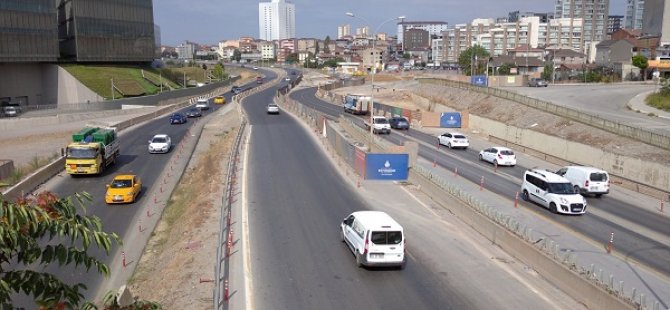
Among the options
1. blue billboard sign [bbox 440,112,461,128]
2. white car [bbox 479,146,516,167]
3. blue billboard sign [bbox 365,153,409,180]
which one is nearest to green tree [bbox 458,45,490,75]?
blue billboard sign [bbox 440,112,461,128]

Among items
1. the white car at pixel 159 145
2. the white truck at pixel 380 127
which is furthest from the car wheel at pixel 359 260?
the white truck at pixel 380 127

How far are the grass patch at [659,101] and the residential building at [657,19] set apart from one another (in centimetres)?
6425

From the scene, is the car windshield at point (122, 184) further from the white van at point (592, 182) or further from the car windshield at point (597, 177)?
the car windshield at point (597, 177)

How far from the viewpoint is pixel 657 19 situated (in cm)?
14162

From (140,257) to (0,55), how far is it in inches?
2698

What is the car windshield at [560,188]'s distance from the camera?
88.9 feet

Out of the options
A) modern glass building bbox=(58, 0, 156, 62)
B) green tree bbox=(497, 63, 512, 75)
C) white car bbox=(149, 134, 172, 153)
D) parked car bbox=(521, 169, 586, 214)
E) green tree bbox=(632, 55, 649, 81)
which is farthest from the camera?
green tree bbox=(497, 63, 512, 75)

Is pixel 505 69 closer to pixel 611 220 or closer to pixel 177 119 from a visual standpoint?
pixel 177 119

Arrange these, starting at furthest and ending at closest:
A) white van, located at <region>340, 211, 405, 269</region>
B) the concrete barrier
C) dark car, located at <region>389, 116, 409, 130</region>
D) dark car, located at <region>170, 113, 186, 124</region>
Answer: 1. dark car, located at <region>170, 113, 186, 124</region>
2. dark car, located at <region>389, 116, 409, 130</region>
3. white van, located at <region>340, 211, 405, 269</region>
4. the concrete barrier

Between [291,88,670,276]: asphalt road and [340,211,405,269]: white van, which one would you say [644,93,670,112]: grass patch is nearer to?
[291,88,670,276]: asphalt road

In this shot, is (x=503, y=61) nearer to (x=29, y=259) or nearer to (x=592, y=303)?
(x=592, y=303)

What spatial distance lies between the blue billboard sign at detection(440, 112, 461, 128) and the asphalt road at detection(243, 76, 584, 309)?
33.6m

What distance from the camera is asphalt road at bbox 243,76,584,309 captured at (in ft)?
51.7

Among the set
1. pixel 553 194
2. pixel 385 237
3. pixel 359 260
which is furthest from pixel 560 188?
pixel 359 260
